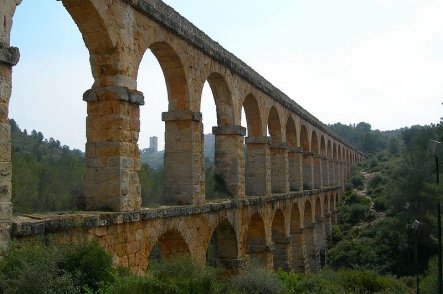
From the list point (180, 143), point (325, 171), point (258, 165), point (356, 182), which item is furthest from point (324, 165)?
point (180, 143)

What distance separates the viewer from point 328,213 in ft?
92.5

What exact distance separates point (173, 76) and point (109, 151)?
273 cm

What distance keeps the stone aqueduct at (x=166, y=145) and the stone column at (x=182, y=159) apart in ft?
0.07

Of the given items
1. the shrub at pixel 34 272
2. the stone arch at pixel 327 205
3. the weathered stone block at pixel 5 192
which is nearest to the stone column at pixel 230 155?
the weathered stone block at pixel 5 192

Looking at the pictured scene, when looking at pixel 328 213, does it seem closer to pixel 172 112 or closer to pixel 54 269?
pixel 172 112

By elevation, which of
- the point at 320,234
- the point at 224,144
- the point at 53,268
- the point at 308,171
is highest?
the point at 224,144

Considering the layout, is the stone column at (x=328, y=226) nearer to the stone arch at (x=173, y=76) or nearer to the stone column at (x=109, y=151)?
the stone arch at (x=173, y=76)

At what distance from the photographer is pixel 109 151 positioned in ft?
23.7

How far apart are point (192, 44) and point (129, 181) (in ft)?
12.0

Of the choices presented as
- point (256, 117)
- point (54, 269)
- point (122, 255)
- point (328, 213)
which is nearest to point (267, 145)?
point (256, 117)

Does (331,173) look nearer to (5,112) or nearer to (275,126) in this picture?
(275,126)

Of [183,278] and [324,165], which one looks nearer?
[183,278]

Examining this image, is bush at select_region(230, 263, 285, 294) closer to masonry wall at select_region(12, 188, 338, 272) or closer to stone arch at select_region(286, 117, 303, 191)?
masonry wall at select_region(12, 188, 338, 272)

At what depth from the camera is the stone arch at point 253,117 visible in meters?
14.4
